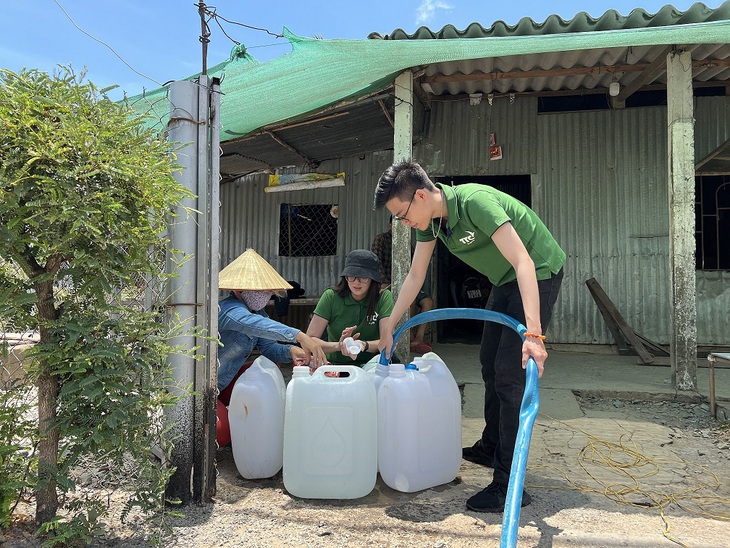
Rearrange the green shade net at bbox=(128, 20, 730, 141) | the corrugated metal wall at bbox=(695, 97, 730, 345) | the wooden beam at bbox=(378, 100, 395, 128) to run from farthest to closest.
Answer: the corrugated metal wall at bbox=(695, 97, 730, 345) < the wooden beam at bbox=(378, 100, 395, 128) < the green shade net at bbox=(128, 20, 730, 141)

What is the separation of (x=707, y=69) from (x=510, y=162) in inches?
87.6

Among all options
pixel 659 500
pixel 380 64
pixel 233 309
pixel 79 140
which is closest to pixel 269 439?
pixel 233 309

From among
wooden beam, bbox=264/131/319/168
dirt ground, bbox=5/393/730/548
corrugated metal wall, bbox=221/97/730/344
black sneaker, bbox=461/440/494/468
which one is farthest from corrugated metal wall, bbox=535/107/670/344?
black sneaker, bbox=461/440/494/468

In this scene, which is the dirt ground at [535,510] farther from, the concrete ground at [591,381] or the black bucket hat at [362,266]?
the black bucket hat at [362,266]

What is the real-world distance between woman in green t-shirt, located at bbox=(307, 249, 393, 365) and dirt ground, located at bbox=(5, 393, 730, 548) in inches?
34.5

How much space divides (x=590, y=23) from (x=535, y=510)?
13.8 ft

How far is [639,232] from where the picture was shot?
6.30 m

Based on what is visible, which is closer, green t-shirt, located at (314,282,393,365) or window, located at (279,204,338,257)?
green t-shirt, located at (314,282,393,365)

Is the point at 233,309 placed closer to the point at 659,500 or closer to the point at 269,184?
the point at 659,500

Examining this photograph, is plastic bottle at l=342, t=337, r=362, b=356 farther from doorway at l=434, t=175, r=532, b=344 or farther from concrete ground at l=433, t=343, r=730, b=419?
doorway at l=434, t=175, r=532, b=344

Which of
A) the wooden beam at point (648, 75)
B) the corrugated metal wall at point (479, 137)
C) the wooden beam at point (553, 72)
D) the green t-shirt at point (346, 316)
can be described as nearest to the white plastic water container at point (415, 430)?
the green t-shirt at point (346, 316)

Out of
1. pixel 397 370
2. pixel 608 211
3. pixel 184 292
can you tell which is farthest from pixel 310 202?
pixel 184 292

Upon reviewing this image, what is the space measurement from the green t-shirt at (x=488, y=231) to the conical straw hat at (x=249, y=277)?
2.99 ft

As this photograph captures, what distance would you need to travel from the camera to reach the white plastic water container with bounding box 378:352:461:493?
243 centimetres
